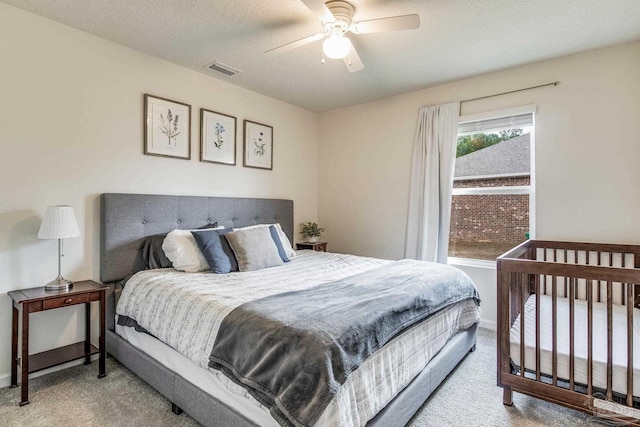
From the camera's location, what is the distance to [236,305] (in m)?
1.75

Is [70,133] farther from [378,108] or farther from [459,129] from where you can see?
[459,129]

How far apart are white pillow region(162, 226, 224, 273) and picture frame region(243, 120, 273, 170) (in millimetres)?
1325

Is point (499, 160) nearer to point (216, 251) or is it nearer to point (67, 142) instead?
point (216, 251)

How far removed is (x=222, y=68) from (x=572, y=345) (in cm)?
349

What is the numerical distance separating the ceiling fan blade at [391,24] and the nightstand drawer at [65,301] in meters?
2.59

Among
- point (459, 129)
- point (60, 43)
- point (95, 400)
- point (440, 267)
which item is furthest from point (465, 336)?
point (60, 43)

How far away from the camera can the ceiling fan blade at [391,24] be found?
196 centimetres

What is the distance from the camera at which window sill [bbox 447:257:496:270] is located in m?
3.49

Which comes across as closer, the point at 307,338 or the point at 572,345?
the point at 307,338

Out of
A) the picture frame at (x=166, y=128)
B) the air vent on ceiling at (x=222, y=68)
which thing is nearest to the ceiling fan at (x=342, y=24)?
the air vent on ceiling at (x=222, y=68)

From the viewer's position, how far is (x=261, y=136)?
157 inches

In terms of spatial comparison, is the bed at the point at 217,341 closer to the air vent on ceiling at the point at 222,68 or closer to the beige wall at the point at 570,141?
the beige wall at the point at 570,141

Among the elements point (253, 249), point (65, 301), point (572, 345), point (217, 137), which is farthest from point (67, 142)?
point (572, 345)

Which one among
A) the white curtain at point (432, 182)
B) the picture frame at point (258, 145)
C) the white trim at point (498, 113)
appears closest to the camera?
the white trim at point (498, 113)
